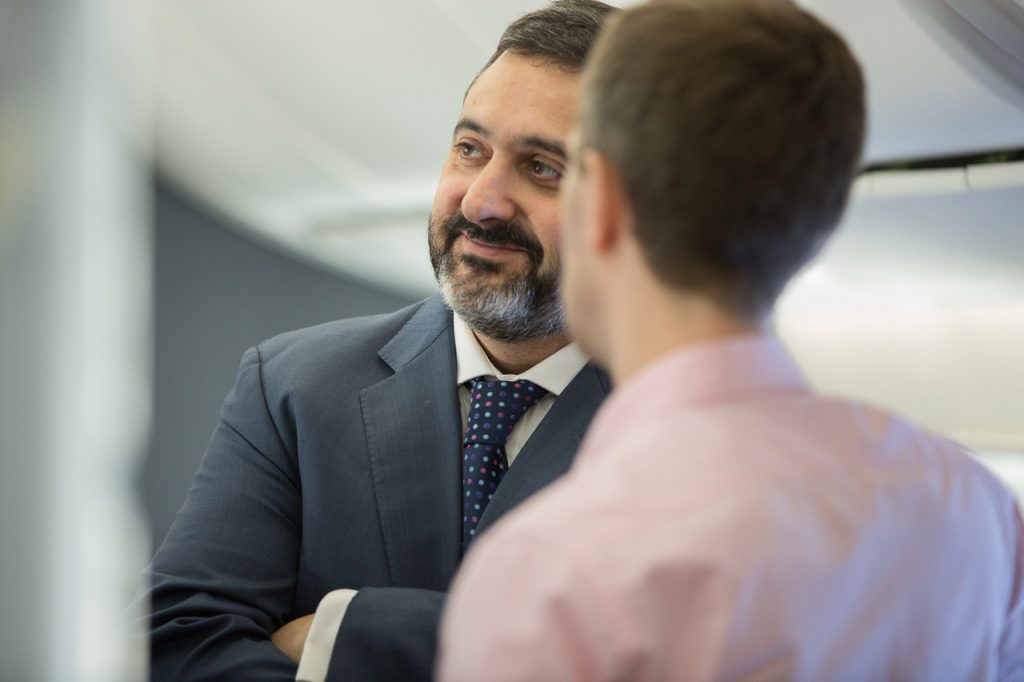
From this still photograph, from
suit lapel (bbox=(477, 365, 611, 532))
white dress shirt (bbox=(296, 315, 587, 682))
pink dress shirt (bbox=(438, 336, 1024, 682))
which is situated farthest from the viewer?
white dress shirt (bbox=(296, 315, 587, 682))

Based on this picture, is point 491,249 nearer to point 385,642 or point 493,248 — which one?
point 493,248

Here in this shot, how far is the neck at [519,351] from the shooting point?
180 cm

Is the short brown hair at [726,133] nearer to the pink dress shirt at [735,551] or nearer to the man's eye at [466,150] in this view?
the pink dress shirt at [735,551]

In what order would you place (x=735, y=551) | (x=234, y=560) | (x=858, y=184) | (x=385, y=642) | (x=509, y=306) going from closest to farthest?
(x=735, y=551) < (x=385, y=642) < (x=234, y=560) < (x=509, y=306) < (x=858, y=184)

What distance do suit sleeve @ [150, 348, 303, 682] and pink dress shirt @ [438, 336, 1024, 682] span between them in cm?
82

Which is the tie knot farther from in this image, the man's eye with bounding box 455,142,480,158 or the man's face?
the man's eye with bounding box 455,142,480,158

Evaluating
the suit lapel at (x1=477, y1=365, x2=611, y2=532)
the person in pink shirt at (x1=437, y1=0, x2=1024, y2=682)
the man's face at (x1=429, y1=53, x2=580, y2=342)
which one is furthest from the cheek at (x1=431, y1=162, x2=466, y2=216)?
the person in pink shirt at (x1=437, y1=0, x2=1024, y2=682)

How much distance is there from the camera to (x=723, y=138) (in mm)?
837

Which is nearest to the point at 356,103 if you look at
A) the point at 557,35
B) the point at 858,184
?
the point at 858,184

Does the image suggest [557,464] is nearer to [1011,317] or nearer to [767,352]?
[767,352]

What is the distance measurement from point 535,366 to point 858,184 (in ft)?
14.5

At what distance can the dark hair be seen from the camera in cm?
181

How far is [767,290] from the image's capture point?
2.97 feet

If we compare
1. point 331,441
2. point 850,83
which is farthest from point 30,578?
point 331,441
